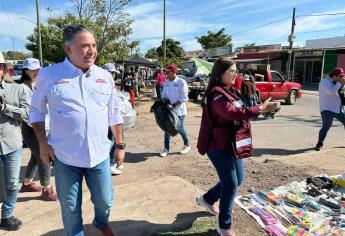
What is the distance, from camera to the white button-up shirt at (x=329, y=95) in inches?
299

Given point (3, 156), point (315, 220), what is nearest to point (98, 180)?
point (3, 156)

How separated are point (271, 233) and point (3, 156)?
9.13 ft

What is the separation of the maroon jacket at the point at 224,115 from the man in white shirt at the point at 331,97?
482cm

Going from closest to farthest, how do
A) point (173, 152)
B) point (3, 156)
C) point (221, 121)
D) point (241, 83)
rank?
1. point (221, 121)
2. point (3, 156)
3. point (173, 152)
4. point (241, 83)

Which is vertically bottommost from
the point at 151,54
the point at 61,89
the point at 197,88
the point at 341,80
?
the point at 197,88

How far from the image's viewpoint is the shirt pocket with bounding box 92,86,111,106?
2.87 meters

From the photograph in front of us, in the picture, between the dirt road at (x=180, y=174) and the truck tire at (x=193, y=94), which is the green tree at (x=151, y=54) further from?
the dirt road at (x=180, y=174)

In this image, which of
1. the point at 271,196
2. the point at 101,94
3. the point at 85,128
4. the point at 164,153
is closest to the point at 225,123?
the point at 101,94

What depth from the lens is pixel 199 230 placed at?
3.84 m

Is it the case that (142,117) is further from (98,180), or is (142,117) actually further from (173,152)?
(98,180)

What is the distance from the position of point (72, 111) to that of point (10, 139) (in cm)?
138

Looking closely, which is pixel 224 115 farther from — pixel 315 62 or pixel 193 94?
pixel 315 62

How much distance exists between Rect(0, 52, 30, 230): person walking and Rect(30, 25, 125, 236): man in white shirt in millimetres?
1022

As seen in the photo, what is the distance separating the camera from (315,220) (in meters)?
4.05
